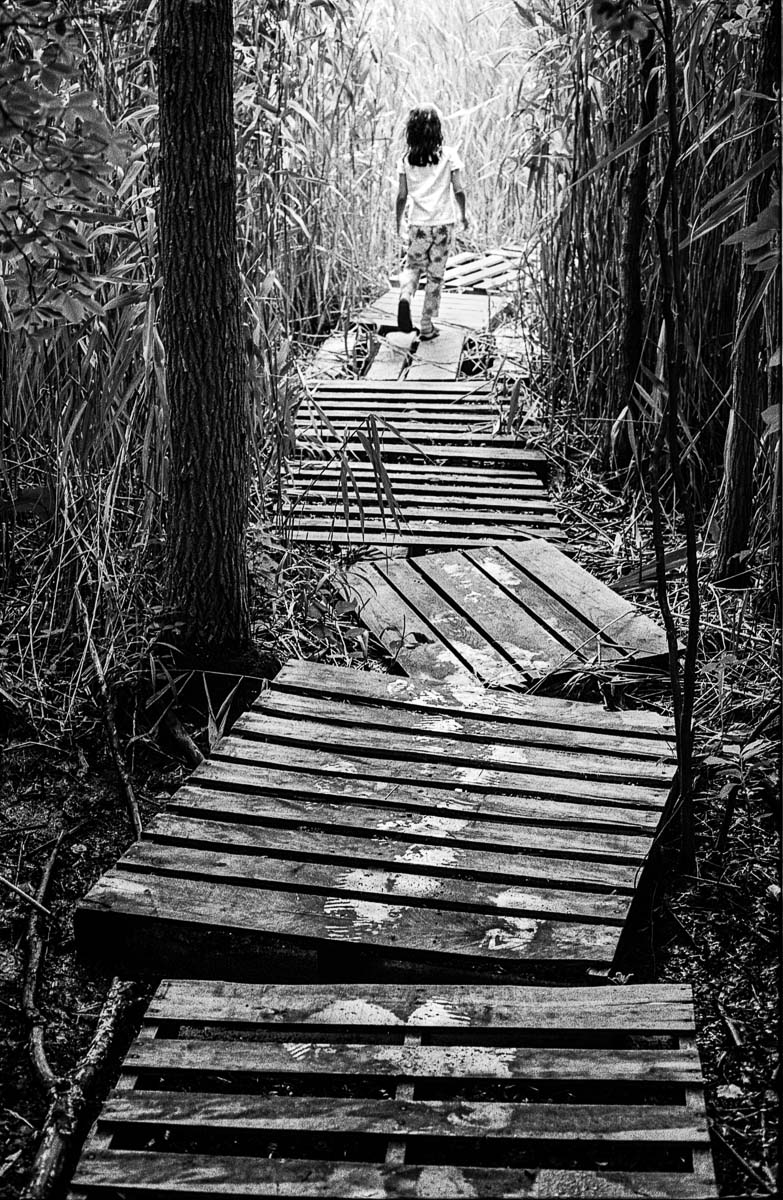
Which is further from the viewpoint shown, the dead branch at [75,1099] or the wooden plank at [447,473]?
the wooden plank at [447,473]

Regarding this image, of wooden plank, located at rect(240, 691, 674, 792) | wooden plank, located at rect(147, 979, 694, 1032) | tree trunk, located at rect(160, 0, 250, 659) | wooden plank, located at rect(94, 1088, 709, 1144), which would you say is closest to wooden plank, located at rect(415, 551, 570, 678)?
wooden plank, located at rect(240, 691, 674, 792)

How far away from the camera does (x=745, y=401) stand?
10.1 feet

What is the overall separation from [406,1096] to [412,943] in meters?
0.30

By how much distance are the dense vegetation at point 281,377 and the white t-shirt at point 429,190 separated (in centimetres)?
170

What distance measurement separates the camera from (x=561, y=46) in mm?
4336

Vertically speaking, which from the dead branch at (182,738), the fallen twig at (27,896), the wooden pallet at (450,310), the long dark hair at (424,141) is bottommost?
the fallen twig at (27,896)

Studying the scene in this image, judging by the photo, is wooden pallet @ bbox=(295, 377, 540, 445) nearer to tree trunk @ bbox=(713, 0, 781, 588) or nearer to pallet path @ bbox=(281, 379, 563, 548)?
pallet path @ bbox=(281, 379, 563, 548)

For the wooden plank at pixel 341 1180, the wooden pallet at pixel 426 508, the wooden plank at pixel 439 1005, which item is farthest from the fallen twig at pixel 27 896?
the wooden pallet at pixel 426 508

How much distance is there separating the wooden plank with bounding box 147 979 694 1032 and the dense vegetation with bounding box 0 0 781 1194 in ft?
0.58

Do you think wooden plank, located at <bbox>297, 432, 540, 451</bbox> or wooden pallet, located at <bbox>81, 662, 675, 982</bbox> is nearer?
wooden pallet, located at <bbox>81, 662, 675, 982</bbox>

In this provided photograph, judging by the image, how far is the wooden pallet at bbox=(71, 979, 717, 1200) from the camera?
4.94 feet

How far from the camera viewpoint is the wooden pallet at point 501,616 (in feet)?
9.77

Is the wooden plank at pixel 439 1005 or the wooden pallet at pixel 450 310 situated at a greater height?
the wooden pallet at pixel 450 310

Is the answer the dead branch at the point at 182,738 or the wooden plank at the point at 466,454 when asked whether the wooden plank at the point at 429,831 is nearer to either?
the dead branch at the point at 182,738
